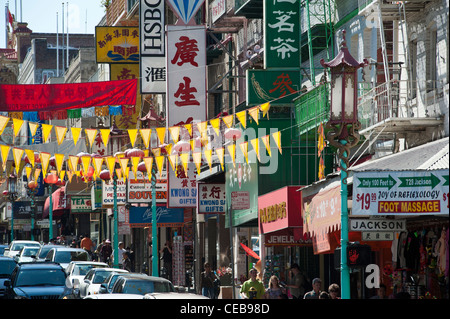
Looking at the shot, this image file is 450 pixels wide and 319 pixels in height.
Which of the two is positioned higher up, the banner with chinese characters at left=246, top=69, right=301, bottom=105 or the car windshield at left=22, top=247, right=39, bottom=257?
the banner with chinese characters at left=246, top=69, right=301, bottom=105

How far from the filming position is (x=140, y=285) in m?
20.9

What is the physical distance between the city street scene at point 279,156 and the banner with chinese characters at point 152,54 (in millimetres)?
65

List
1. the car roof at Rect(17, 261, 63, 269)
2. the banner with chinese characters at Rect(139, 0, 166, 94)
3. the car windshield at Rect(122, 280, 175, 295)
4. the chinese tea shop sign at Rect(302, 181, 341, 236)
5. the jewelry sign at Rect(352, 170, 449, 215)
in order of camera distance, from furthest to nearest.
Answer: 1. the banner with chinese characters at Rect(139, 0, 166, 94)
2. the car roof at Rect(17, 261, 63, 269)
3. the car windshield at Rect(122, 280, 175, 295)
4. the chinese tea shop sign at Rect(302, 181, 341, 236)
5. the jewelry sign at Rect(352, 170, 449, 215)

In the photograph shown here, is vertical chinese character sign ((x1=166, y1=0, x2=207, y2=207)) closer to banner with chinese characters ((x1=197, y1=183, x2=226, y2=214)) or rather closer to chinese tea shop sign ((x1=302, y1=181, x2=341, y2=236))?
banner with chinese characters ((x1=197, y1=183, x2=226, y2=214))

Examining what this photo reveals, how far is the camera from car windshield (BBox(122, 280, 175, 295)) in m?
20.7

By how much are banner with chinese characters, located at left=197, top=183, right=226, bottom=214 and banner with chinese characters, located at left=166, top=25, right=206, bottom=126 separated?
3228 mm

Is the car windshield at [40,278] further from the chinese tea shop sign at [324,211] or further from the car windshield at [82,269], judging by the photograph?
the chinese tea shop sign at [324,211]

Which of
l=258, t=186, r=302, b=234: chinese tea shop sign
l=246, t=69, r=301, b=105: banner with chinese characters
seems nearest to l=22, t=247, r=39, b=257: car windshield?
l=258, t=186, r=302, b=234: chinese tea shop sign

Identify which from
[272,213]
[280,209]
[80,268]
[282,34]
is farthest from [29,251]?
[280,209]

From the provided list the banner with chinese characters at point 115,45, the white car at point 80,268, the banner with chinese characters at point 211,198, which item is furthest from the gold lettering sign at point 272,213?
the banner with chinese characters at point 115,45

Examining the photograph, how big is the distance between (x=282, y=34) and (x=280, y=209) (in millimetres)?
5582

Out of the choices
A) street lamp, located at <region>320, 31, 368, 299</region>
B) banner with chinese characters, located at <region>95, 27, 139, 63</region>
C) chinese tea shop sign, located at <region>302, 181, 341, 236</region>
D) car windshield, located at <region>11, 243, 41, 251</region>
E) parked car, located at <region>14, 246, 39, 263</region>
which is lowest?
parked car, located at <region>14, 246, 39, 263</region>

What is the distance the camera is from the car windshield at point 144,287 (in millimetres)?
20688
